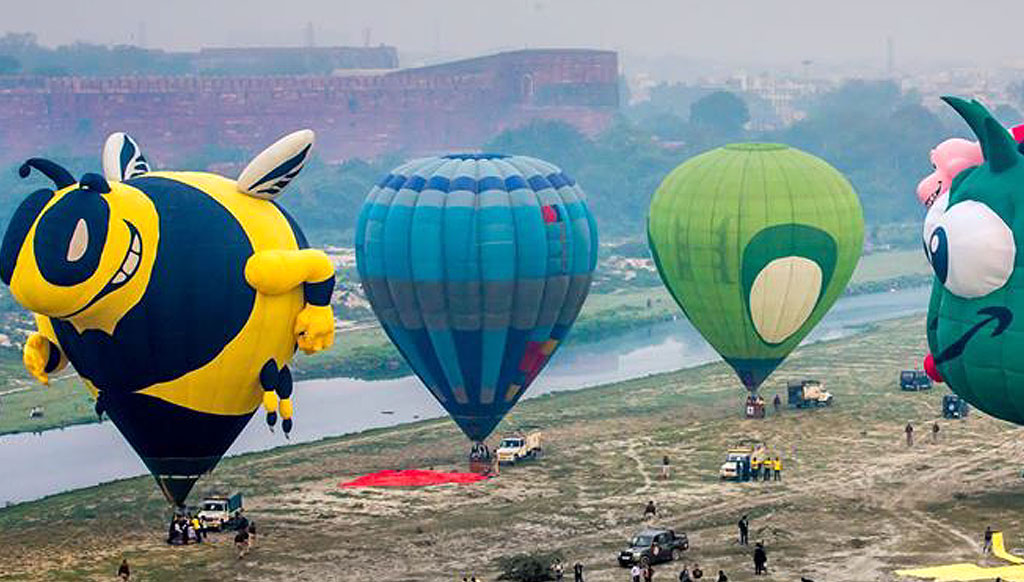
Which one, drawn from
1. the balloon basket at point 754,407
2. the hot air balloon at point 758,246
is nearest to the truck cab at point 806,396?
the balloon basket at point 754,407

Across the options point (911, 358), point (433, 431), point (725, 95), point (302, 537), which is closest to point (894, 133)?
point (725, 95)

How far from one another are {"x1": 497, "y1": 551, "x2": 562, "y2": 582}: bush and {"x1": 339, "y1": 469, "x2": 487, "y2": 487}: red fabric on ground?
7643mm

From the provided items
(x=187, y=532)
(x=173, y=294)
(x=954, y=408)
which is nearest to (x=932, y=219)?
(x=173, y=294)

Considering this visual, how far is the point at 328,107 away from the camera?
160m

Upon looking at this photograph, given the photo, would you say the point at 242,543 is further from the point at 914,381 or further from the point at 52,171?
the point at 914,381

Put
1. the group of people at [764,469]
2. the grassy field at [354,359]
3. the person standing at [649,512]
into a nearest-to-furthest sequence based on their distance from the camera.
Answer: the person standing at [649,512], the group of people at [764,469], the grassy field at [354,359]

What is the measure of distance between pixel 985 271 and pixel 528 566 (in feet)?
30.7

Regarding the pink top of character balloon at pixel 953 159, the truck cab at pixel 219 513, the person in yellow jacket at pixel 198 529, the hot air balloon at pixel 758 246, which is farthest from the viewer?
the hot air balloon at pixel 758 246

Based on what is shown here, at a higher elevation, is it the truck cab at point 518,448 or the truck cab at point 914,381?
the truck cab at point 518,448

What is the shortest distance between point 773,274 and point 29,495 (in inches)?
729

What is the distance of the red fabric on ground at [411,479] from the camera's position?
4631 centimetres

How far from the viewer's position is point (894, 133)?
154m

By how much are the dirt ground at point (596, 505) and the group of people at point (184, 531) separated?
10.8 inches

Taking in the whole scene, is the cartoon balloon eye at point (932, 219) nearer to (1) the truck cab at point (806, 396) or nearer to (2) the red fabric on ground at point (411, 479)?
(2) the red fabric on ground at point (411, 479)
